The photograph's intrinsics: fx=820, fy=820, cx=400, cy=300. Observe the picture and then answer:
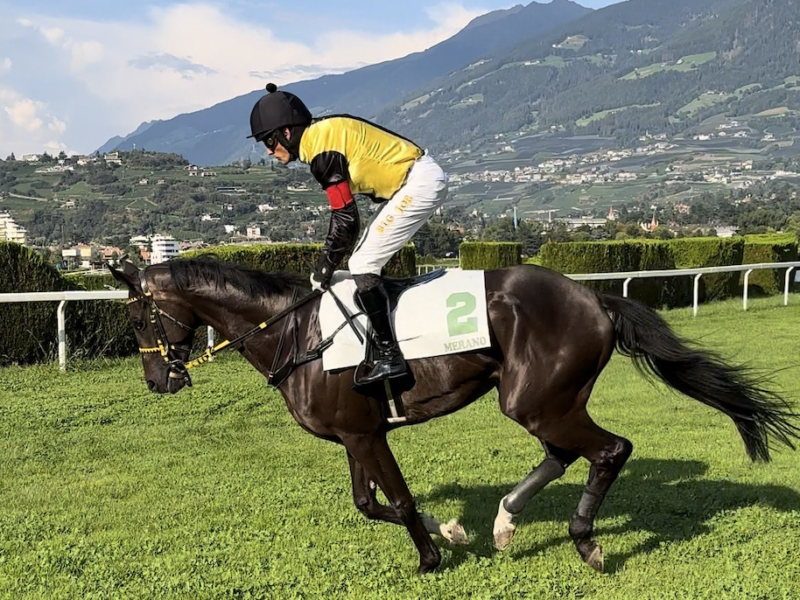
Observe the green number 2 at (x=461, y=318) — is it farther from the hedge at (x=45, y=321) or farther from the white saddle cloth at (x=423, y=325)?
the hedge at (x=45, y=321)

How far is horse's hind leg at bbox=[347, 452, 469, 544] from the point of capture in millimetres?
4105

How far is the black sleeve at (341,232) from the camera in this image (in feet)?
12.2

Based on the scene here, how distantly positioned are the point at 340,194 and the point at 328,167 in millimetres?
132

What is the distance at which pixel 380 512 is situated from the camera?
4.11 m

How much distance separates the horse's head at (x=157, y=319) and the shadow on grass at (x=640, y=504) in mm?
1683

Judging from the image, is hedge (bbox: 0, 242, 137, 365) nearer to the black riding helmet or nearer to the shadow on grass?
the shadow on grass

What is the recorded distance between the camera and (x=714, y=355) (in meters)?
4.37

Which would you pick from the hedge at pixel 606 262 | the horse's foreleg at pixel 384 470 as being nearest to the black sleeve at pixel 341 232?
the horse's foreleg at pixel 384 470

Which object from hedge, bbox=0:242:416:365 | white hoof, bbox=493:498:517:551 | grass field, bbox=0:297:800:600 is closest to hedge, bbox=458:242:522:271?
hedge, bbox=0:242:416:365

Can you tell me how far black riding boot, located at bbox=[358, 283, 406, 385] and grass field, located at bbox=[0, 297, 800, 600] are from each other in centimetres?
98

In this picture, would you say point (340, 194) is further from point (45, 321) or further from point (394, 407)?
point (45, 321)

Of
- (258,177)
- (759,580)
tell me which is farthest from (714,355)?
(258,177)

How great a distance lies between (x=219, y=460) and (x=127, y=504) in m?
1.08

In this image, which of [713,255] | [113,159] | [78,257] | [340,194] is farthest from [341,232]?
[113,159]
